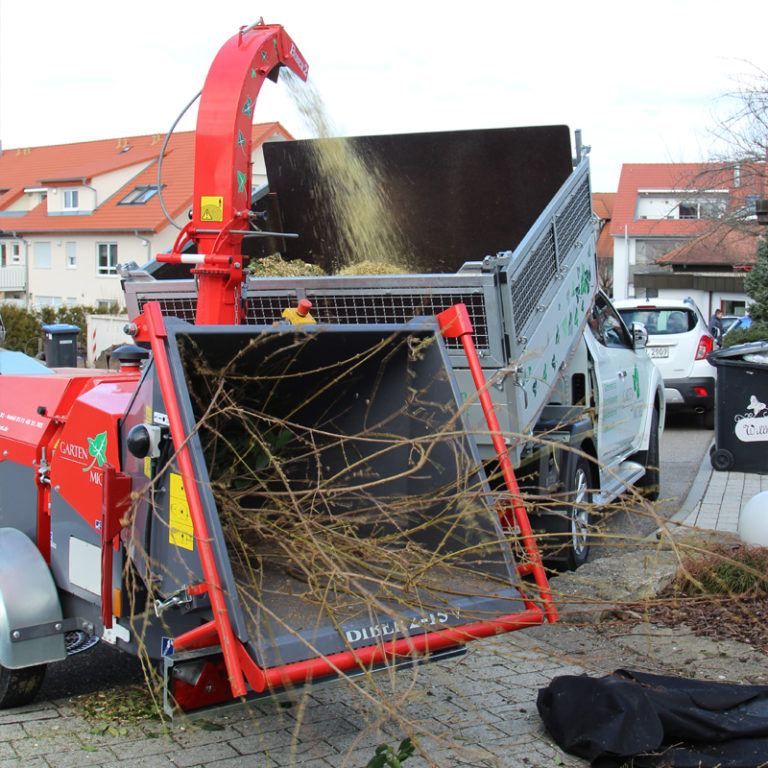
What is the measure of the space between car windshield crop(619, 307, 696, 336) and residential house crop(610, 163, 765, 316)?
10072 mm

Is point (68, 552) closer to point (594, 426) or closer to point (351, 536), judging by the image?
point (351, 536)

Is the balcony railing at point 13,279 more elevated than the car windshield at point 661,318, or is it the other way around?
the car windshield at point 661,318

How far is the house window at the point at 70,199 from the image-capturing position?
46.4m

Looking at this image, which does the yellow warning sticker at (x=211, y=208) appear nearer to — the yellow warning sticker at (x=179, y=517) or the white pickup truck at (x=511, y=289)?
the white pickup truck at (x=511, y=289)

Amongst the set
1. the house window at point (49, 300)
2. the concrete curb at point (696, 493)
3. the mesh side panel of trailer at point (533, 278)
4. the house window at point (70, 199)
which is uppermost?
the house window at point (70, 199)

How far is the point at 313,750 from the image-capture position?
384 cm

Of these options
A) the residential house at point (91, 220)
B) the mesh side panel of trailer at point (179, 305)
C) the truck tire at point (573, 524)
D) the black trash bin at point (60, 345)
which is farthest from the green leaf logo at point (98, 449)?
the residential house at point (91, 220)

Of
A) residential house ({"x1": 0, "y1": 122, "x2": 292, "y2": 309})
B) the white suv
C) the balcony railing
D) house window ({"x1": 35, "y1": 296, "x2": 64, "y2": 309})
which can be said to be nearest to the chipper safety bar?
the white suv

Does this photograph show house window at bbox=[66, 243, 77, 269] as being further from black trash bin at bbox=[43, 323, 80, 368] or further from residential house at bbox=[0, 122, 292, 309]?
black trash bin at bbox=[43, 323, 80, 368]

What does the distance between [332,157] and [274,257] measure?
1.01 metres

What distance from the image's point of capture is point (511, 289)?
521 centimetres

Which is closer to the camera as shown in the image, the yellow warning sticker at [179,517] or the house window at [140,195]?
the yellow warning sticker at [179,517]

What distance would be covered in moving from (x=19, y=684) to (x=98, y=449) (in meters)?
1.19

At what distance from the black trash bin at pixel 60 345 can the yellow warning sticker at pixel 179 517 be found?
14768 millimetres
